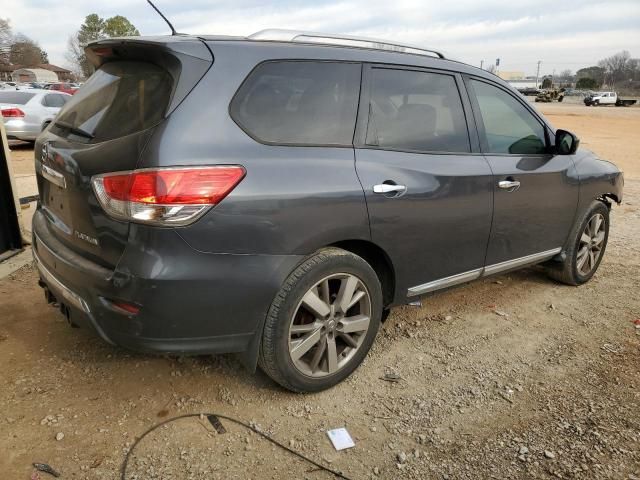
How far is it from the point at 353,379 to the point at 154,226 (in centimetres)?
153

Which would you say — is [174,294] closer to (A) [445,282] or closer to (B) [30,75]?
(A) [445,282]

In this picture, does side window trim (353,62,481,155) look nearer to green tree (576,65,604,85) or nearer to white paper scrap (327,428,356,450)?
white paper scrap (327,428,356,450)

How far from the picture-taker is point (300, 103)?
2.66 metres

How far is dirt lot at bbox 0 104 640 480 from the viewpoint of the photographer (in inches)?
94.9

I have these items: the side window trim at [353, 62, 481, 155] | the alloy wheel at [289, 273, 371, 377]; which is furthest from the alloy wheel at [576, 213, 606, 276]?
the alloy wheel at [289, 273, 371, 377]

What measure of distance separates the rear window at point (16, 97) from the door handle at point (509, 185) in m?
13.5

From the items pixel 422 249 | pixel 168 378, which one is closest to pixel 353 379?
pixel 422 249

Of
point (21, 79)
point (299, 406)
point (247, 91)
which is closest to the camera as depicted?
point (247, 91)

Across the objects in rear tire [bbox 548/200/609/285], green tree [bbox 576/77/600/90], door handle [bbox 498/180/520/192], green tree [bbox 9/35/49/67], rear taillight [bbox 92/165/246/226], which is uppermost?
green tree [bbox 9/35/49/67]

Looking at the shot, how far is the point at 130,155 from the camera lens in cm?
225

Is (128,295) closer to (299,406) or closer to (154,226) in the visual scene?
(154,226)

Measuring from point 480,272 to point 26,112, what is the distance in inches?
517

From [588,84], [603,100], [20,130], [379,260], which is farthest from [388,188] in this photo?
[588,84]

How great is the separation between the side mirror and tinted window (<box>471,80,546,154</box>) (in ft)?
0.36
